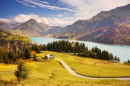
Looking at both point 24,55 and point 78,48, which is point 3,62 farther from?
point 78,48

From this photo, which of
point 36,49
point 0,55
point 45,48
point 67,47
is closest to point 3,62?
point 0,55

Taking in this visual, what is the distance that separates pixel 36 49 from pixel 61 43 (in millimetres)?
46056

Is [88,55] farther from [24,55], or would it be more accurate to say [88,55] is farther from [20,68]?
[20,68]

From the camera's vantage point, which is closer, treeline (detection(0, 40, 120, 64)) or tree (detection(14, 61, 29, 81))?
tree (detection(14, 61, 29, 81))

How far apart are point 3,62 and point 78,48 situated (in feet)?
314

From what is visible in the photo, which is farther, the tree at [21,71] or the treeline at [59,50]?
the treeline at [59,50]

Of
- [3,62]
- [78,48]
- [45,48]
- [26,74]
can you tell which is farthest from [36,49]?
[26,74]

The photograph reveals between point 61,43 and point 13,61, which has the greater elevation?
point 61,43

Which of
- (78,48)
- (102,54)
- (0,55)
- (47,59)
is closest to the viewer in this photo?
(0,55)

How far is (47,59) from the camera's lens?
79.3m

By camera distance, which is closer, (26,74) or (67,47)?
(26,74)

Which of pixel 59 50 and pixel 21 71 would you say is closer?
pixel 21 71

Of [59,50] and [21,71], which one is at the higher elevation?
[21,71]

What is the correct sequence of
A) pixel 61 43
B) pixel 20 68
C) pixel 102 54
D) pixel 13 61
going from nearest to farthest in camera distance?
pixel 20 68 < pixel 13 61 < pixel 102 54 < pixel 61 43
